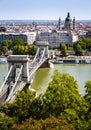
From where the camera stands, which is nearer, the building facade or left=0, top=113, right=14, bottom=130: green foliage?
left=0, top=113, right=14, bottom=130: green foliage

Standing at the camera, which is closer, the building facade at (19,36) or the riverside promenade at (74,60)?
the riverside promenade at (74,60)

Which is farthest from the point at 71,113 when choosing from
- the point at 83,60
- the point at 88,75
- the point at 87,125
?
the point at 83,60

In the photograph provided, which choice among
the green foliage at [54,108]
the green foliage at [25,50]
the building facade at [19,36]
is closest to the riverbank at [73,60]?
the green foliage at [25,50]

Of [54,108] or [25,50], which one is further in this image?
[25,50]

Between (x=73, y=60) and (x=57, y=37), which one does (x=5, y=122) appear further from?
(x=57, y=37)

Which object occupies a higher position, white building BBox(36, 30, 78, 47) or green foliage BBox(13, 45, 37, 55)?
green foliage BBox(13, 45, 37, 55)

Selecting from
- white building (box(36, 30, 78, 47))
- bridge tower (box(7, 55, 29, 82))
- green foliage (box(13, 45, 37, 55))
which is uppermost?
bridge tower (box(7, 55, 29, 82))

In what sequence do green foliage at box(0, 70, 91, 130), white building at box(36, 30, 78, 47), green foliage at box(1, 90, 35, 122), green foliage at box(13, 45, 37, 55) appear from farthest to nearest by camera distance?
white building at box(36, 30, 78, 47) → green foliage at box(13, 45, 37, 55) → green foliage at box(1, 90, 35, 122) → green foliage at box(0, 70, 91, 130)

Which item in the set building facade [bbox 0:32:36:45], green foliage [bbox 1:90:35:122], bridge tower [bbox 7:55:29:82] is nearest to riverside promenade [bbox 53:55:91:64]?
bridge tower [bbox 7:55:29:82]

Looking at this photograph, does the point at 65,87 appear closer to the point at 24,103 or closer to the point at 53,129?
the point at 24,103

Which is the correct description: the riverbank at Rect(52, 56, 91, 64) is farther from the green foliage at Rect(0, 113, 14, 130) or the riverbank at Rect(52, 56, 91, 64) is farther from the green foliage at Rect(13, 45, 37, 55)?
the green foliage at Rect(0, 113, 14, 130)

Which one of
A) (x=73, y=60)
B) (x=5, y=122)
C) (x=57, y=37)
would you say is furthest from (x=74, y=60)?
(x=5, y=122)

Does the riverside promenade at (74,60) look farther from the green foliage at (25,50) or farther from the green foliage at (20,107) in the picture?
the green foliage at (20,107)

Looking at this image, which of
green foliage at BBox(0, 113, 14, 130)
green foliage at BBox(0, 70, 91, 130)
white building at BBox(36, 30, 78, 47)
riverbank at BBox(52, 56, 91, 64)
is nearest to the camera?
green foliage at BBox(0, 113, 14, 130)
